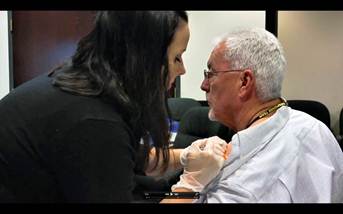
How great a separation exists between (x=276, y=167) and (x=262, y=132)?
10 cm

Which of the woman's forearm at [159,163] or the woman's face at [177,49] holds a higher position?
the woman's face at [177,49]

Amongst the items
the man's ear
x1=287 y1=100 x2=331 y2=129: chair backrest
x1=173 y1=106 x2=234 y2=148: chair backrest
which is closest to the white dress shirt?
the man's ear

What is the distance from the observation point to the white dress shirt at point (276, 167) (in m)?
0.91

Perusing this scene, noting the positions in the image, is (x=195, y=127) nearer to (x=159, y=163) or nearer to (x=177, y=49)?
(x=159, y=163)

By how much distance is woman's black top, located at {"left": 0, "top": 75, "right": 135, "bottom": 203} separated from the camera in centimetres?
59

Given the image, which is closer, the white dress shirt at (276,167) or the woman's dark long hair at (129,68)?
the woman's dark long hair at (129,68)

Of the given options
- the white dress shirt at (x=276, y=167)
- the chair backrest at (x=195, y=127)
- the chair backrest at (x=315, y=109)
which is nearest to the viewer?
the white dress shirt at (x=276, y=167)

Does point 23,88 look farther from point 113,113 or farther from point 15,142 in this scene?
point 113,113

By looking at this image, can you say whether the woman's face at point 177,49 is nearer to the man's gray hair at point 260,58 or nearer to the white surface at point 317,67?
the man's gray hair at point 260,58

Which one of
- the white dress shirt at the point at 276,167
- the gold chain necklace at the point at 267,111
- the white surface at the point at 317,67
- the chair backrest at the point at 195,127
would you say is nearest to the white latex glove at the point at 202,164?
the white dress shirt at the point at 276,167

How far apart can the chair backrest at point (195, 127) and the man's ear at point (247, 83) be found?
143 cm

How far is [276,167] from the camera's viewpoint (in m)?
1.01

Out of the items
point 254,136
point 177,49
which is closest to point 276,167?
point 254,136

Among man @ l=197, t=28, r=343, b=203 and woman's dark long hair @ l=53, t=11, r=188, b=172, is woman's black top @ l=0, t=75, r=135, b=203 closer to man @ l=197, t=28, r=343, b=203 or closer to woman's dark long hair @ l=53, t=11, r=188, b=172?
woman's dark long hair @ l=53, t=11, r=188, b=172
